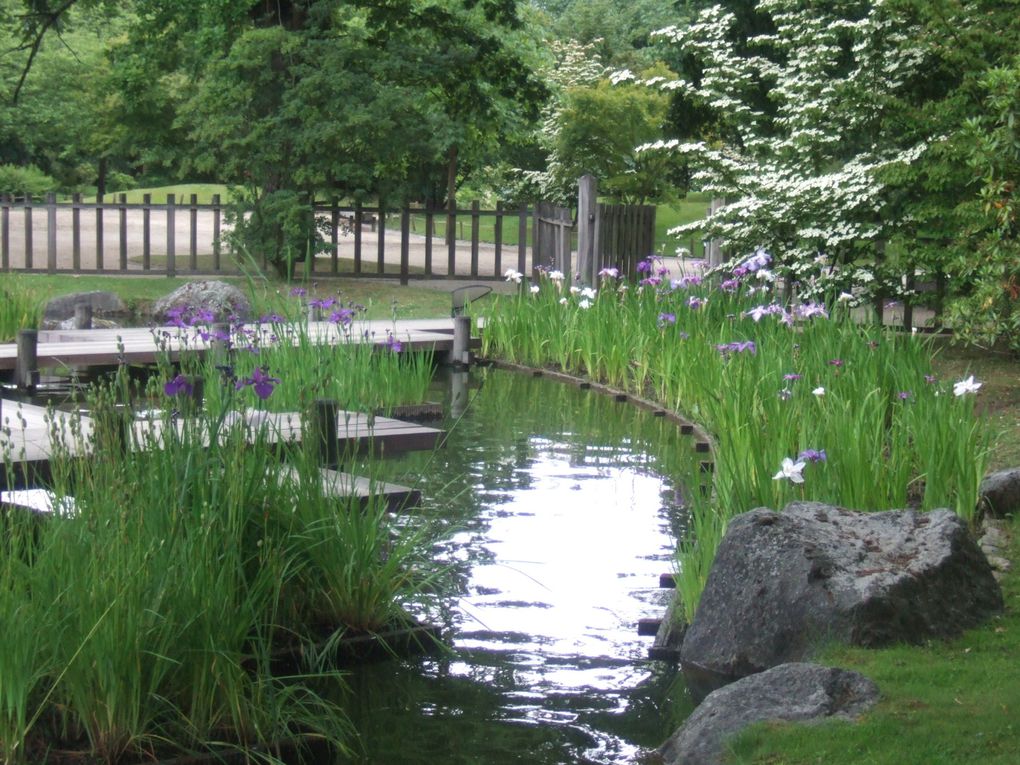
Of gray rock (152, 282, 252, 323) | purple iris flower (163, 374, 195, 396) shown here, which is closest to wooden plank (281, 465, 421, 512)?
purple iris flower (163, 374, 195, 396)

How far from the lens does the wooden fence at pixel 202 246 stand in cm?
2050

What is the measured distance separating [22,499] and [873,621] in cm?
354

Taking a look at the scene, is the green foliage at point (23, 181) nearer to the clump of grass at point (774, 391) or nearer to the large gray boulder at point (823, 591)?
the clump of grass at point (774, 391)

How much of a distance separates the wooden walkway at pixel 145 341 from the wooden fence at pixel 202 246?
1.94 m

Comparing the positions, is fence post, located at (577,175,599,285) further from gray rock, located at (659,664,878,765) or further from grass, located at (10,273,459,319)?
gray rock, located at (659,664,878,765)

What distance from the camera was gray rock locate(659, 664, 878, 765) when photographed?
14.2 feet

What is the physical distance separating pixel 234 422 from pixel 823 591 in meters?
2.28

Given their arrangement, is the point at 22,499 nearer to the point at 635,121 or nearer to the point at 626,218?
the point at 626,218

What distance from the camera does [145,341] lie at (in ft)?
41.5

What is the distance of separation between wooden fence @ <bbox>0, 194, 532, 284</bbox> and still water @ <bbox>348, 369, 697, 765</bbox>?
251 inches

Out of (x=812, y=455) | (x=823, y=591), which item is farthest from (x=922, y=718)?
(x=812, y=455)

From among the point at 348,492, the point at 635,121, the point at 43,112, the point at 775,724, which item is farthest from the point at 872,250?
the point at 43,112

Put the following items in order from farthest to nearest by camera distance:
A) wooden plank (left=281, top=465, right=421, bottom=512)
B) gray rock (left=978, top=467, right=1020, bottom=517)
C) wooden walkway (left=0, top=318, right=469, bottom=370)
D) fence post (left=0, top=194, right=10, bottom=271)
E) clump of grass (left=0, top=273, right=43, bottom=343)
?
fence post (left=0, top=194, right=10, bottom=271) < clump of grass (left=0, top=273, right=43, bottom=343) < wooden walkway (left=0, top=318, right=469, bottom=370) < gray rock (left=978, top=467, right=1020, bottom=517) < wooden plank (left=281, top=465, right=421, bottom=512)

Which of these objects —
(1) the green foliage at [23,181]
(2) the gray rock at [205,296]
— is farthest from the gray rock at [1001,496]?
(1) the green foliage at [23,181]
